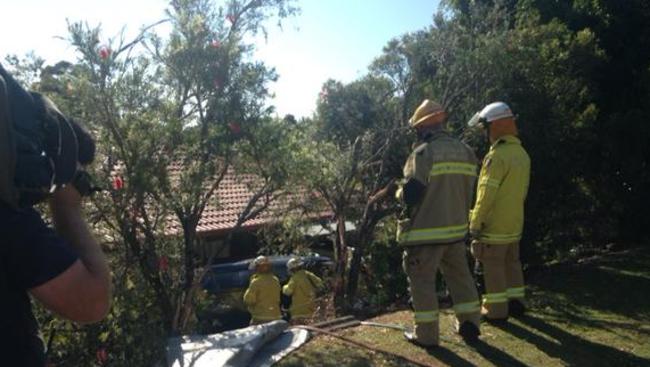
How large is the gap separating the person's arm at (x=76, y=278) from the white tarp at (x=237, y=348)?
2.83 metres

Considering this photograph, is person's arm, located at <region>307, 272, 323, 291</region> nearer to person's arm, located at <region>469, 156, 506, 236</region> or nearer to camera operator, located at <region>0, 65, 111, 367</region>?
person's arm, located at <region>469, 156, 506, 236</region>

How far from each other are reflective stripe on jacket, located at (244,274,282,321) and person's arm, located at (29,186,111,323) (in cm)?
630

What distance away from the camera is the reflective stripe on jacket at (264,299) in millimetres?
7977

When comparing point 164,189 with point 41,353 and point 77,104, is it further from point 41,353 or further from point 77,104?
point 41,353

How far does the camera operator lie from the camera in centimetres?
157

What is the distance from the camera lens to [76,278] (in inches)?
64.8

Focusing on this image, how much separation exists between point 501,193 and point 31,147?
4.51 m

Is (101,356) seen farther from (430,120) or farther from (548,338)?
(548,338)

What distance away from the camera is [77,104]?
4.79m

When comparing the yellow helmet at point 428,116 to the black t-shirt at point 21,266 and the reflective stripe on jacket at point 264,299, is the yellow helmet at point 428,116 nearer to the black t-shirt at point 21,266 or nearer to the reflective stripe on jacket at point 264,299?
the reflective stripe on jacket at point 264,299

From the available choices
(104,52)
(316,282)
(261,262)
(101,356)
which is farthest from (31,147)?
(316,282)

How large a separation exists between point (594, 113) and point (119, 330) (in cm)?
742

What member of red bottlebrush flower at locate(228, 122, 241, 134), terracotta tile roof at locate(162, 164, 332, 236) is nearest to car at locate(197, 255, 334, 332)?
terracotta tile roof at locate(162, 164, 332, 236)

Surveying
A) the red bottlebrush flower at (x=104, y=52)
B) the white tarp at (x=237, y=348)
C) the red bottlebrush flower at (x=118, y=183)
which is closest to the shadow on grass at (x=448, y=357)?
the white tarp at (x=237, y=348)
